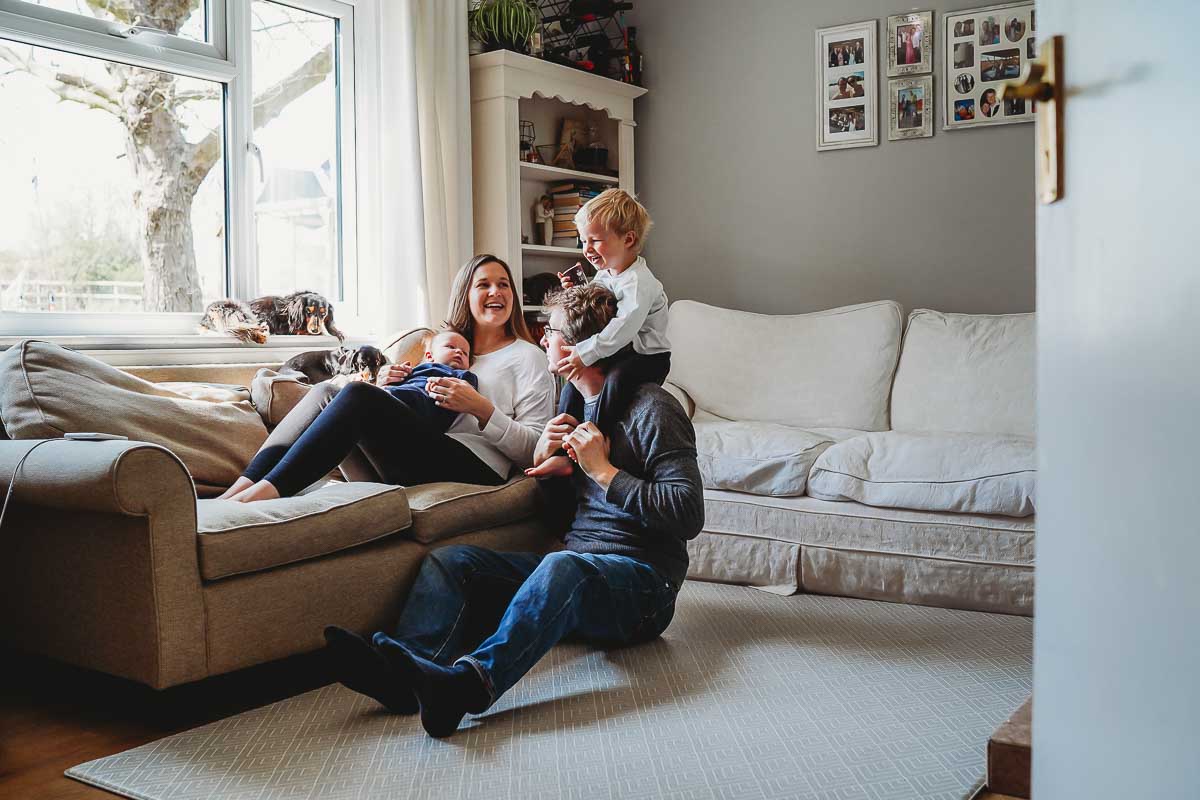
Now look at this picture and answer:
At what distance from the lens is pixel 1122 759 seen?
0.62 m

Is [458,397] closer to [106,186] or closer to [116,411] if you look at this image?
[116,411]

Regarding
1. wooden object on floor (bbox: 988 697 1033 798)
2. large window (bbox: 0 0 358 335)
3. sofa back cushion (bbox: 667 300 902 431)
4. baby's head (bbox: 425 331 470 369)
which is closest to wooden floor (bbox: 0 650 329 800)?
baby's head (bbox: 425 331 470 369)

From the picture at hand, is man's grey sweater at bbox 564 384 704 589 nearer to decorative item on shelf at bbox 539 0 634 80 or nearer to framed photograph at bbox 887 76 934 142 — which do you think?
framed photograph at bbox 887 76 934 142

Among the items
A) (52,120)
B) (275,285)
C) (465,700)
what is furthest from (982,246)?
(52,120)

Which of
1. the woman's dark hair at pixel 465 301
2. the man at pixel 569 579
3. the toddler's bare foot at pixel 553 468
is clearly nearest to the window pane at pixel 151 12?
the woman's dark hair at pixel 465 301

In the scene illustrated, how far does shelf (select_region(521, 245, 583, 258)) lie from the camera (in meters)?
4.26

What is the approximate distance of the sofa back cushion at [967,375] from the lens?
3.19m

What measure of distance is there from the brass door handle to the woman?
6.05 feet

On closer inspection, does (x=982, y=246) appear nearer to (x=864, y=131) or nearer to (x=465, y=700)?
(x=864, y=131)

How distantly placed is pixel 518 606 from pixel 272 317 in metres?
1.88

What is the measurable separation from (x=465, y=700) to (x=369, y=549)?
1.72ft

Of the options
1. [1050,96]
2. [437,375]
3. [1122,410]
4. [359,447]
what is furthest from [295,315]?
[1122,410]

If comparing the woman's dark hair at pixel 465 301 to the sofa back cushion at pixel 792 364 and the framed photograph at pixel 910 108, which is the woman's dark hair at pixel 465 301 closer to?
the sofa back cushion at pixel 792 364

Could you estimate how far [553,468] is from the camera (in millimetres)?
2389
